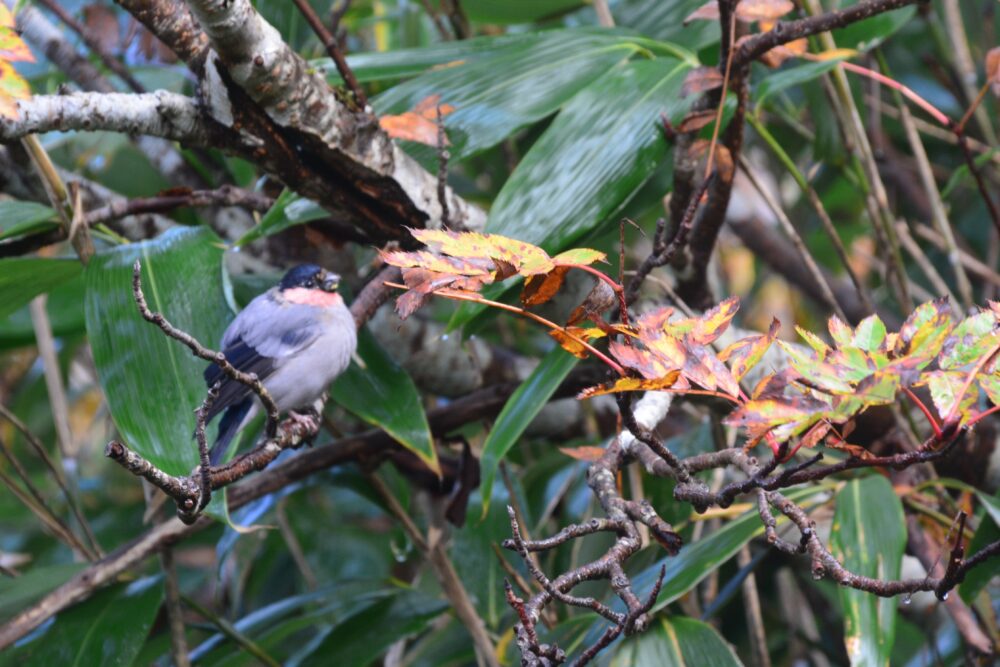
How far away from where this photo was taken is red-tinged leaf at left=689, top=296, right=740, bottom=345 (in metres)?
0.94

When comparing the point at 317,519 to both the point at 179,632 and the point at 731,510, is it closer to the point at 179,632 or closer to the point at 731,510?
the point at 179,632

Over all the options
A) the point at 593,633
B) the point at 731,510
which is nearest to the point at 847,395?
the point at 593,633

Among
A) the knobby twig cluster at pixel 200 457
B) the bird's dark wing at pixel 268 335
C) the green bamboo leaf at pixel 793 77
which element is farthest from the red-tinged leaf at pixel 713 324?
the bird's dark wing at pixel 268 335

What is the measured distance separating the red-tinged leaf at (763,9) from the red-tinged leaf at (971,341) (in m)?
0.63

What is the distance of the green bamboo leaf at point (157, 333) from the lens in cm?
145

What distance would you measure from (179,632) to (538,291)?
3.67 ft

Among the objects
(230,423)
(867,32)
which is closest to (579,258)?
(230,423)

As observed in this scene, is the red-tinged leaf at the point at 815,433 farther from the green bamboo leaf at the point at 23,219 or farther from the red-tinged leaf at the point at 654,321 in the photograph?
the green bamboo leaf at the point at 23,219

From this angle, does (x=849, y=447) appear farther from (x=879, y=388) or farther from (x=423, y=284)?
(x=423, y=284)

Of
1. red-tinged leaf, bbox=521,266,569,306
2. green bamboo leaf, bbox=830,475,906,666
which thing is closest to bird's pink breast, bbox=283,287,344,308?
red-tinged leaf, bbox=521,266,569,306

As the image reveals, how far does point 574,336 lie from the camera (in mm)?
974

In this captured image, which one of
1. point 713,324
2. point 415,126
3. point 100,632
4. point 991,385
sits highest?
point 415,126

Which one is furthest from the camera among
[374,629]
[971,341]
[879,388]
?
[374,629]

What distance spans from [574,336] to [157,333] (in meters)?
0.86
